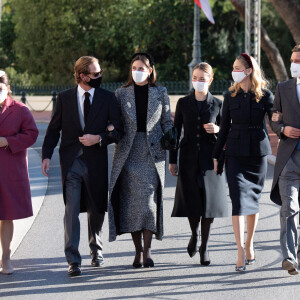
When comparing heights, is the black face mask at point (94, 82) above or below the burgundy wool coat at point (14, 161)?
above

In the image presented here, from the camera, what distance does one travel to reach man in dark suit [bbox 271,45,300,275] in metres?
6.73

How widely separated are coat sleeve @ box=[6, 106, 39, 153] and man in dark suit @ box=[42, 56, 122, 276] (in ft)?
0.56

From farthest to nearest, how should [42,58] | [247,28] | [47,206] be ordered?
[42,58], [247,28], [47,206]

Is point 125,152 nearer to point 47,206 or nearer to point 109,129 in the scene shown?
point 109,129

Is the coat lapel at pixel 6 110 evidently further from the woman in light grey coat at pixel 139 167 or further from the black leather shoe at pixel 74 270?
the black leather shoe at pixel 74 270

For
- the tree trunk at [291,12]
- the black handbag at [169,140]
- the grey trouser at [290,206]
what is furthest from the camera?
the tree trunk at [291,12]

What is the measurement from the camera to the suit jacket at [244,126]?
6.98 metres

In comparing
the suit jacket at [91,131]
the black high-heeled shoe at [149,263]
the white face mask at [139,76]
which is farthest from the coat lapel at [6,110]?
the black high-heeled shoe at [149,263]

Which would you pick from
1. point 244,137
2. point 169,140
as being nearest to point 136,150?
point 169,140

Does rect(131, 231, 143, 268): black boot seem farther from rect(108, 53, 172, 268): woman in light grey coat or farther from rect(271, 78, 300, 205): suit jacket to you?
rect(271, 78, 300, 205): suit jacket

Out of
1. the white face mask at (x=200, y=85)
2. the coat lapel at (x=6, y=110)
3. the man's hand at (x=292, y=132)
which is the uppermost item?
the white face mask at (x=200, y=85)

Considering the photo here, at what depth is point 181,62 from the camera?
43.2 m

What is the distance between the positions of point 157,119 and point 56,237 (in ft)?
6.84

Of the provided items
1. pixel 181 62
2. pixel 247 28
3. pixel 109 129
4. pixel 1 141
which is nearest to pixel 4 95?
pixel 1 141
